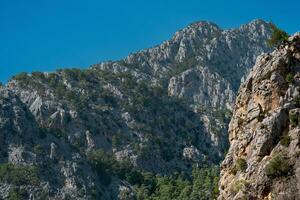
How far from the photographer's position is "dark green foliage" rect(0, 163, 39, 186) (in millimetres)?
188000

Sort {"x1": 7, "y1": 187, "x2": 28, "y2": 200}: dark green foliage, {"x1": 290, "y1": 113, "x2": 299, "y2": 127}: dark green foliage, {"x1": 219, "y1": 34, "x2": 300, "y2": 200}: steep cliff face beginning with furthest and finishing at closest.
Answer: {"x1": 7, "y1": 187, "x2": 28, "y2": 200}: dark green foliage < {"x1": 290, "y1": 113, "x2": 299, "y2": 127}: dark green foliage < {"x1": 219, "y1": 34, "x2": 300, "y2": 200}: steep cliff face

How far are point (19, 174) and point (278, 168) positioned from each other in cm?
13842

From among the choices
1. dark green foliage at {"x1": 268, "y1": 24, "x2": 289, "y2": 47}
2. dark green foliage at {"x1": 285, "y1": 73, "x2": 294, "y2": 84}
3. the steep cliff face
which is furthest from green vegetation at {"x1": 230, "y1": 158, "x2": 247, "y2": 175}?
dark green foliage at {"x1": 268, "y1": 24, "x2": 289, "y2": 47}

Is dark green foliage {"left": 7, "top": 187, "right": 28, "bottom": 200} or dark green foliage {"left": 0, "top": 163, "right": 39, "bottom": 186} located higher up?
dark green foliage {"left": 0, "top": 163, "right": 39, "bottom": 186}

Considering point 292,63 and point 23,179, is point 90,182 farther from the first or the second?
point 292,63

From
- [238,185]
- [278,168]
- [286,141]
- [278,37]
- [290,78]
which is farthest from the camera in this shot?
[278,37]

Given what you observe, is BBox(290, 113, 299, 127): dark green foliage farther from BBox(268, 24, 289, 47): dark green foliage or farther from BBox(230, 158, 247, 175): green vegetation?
BBox(268, 24, 289, 47): dark green foliage

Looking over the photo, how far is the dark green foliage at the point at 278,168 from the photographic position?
6278cm

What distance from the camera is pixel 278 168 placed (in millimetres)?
62875

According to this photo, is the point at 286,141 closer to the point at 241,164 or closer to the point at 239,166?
the point at 241,164

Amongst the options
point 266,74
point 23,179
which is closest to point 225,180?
point 266,74

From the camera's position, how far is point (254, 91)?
74.7 m

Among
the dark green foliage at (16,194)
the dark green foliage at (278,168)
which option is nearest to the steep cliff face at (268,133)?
the dark green foliage at (278,168)

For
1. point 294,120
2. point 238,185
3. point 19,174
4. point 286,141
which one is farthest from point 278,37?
point 19,174
